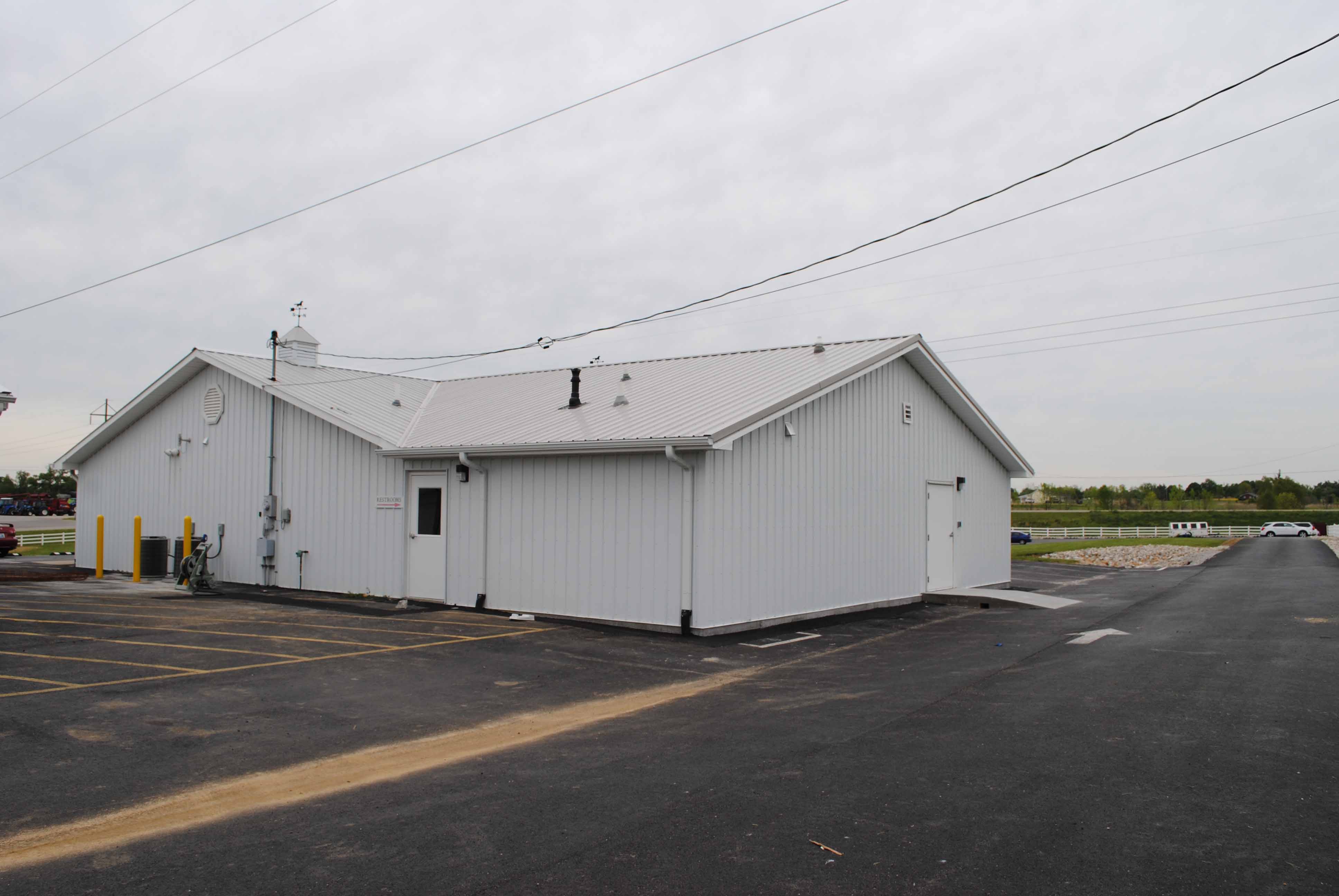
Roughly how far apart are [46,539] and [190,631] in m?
34.9

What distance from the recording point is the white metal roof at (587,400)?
13094 mm

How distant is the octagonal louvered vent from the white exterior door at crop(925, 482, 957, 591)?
49.2 ft

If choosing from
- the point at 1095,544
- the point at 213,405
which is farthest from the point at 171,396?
the point at 1095,544

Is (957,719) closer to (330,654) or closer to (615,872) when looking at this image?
(615,872)

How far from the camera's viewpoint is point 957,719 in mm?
7363

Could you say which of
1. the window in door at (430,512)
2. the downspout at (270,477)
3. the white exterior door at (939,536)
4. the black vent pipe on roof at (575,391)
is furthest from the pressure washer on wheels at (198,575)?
the white exterior door at (939,536)

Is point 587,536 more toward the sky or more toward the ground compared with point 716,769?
more toward the sky

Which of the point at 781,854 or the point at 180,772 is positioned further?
the point at 180,772

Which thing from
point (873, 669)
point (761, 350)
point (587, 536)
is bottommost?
point (873, 669)

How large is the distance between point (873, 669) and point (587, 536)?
493cm

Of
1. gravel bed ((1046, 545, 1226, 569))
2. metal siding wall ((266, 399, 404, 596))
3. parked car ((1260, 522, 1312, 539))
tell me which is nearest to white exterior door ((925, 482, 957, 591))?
metal siding wall ((266, 399, 404, 596))

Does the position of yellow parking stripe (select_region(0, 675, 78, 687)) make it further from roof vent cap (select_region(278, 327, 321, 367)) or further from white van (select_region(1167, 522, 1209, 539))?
white van (select_region(1167, 522, 1209, 539))

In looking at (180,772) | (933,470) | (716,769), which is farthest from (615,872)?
(933,470)

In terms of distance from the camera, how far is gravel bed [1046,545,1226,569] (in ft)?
103
